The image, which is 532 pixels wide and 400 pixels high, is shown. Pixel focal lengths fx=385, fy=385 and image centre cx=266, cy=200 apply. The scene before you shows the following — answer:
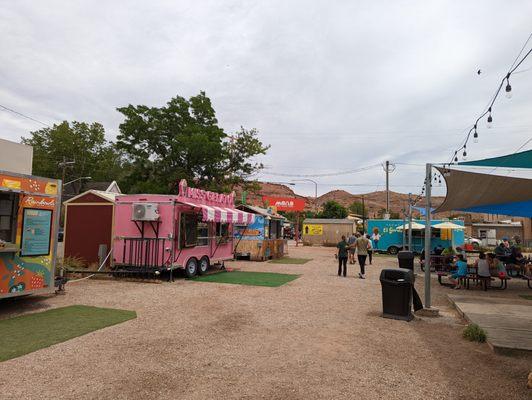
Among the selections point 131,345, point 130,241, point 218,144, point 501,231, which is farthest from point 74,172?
point 501,231

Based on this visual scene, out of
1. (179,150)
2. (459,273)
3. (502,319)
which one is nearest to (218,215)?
(459,273)

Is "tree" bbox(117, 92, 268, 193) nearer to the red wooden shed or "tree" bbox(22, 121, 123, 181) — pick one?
the red wooden shed

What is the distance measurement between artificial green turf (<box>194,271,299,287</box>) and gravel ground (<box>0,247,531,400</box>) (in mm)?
3394

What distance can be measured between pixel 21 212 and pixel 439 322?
320 inches

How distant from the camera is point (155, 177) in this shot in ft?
90.4

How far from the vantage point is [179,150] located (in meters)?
26.3

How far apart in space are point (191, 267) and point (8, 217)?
616 cm

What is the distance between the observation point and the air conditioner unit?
11.2 m

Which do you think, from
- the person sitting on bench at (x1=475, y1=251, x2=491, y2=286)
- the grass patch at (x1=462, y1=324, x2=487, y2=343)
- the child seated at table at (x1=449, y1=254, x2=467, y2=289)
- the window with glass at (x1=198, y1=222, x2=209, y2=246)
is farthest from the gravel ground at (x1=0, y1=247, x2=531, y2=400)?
the window with glass at (x1=198, y1=222, x2=209, y2=246)

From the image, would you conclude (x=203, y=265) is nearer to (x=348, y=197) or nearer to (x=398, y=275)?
(x=398, y=275)

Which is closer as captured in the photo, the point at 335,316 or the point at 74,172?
the point at 335,316

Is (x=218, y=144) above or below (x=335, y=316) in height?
above

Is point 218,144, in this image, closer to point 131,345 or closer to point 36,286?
point 36,286

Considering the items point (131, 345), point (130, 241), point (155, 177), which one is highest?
point (155, 177)
